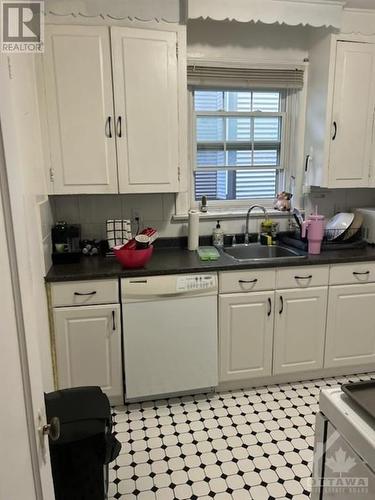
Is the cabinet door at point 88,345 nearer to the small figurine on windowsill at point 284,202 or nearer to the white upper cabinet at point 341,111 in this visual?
the small figurine on windowsill at point 284,202

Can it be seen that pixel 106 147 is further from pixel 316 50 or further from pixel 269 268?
pixel 316 50

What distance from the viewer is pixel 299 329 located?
2574mm

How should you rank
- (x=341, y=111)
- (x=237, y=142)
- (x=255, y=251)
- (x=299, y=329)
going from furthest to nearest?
(x=237, y=142)
(x=255, y=251)
(x=341, y=111)
(x=299, y=329)

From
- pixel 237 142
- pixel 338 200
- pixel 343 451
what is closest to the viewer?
pixel 343 451

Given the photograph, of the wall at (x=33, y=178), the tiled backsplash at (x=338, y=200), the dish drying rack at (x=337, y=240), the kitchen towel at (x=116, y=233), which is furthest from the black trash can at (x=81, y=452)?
the tiled backsplash at (x=338, y=200)

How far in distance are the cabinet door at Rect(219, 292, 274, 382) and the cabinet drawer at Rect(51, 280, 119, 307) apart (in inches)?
27.3

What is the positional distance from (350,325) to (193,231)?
129 centimetres

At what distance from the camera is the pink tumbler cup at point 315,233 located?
259 centimetres

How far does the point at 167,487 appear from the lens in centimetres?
185

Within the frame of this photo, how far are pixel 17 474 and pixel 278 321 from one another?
6.57 ft

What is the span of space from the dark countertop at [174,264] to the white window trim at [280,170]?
428 millimetres

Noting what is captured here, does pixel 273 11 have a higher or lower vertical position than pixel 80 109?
higher

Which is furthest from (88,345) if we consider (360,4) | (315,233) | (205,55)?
(360,4)

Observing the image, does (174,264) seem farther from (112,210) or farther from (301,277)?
(301,277)
